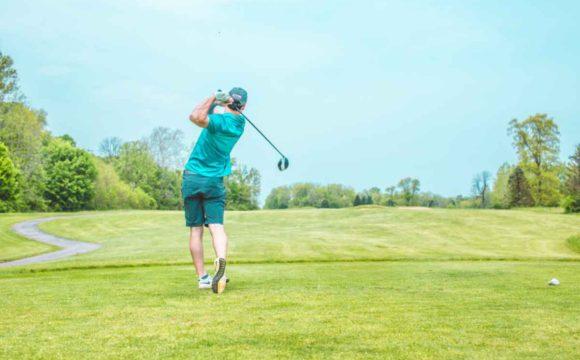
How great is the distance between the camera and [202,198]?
680 cm

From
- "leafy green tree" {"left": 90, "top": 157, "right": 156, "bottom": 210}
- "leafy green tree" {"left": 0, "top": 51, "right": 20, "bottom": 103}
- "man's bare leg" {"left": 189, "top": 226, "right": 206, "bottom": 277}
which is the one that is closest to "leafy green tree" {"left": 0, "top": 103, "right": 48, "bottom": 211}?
"leafy green tree" {"left": 0, "top": 51, "right": 20, "bottom": 103}

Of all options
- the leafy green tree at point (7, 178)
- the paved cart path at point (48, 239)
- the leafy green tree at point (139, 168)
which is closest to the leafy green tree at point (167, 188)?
the leafy green tree at point (139, 168)

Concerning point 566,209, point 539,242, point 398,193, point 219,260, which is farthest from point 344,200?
point 219,260

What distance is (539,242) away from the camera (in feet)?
78.0

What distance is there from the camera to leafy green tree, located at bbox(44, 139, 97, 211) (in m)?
69.9

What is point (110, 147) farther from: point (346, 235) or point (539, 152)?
point (346, 235)

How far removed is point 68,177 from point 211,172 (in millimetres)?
69026

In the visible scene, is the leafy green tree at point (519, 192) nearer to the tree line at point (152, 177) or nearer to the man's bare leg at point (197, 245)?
the tree line at point (152, 177)

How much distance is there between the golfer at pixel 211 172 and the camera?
6.62 m

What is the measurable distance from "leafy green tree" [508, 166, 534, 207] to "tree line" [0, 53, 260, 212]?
41.7 meters

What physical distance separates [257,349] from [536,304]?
309 centimetres

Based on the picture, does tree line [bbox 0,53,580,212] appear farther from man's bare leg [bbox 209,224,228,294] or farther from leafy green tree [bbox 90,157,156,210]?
man's bare leg [bbox 209,224,228,294]

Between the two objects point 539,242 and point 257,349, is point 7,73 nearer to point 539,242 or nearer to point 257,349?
point 539,242

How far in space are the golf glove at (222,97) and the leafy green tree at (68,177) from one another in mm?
68477
